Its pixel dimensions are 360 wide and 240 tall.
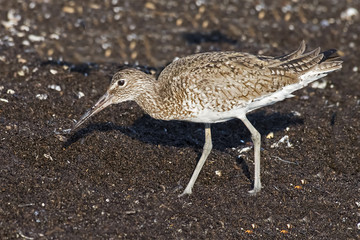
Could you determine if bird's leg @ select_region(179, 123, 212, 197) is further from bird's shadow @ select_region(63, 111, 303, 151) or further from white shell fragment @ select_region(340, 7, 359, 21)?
white shell fragment @ select_region(340, 7, 359, 21)

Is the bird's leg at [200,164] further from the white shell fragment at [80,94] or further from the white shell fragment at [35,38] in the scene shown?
the white shell fragment at [35,38]

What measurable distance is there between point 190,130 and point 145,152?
127 cm

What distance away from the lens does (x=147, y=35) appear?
13.4 meters

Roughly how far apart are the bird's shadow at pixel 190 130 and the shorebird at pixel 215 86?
3.48 ft

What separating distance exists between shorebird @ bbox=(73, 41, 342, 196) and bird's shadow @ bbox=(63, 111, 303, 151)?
1.06 meters

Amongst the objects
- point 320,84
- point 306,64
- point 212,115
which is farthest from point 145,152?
point 320,84

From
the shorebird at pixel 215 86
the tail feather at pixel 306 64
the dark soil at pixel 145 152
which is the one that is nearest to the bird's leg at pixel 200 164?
the shorebird at pixel 215 86

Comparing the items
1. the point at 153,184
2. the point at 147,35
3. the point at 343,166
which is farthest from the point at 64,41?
the point at 343,166

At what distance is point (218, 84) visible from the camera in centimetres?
722

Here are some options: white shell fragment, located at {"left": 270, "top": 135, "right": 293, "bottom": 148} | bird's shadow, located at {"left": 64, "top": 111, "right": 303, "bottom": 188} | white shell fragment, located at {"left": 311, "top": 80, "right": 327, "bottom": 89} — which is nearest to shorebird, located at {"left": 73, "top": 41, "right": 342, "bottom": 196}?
bird's shadow, located at {"left": 64, "top": 111, "right": 303, "bottom": 188}

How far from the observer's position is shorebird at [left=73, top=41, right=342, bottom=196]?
7.18m

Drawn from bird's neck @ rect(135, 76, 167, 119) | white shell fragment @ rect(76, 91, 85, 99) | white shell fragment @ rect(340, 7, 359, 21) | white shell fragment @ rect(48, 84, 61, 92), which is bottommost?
white shell fragment @ rect(48, 84, 61, 92)

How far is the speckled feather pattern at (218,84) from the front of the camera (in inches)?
283

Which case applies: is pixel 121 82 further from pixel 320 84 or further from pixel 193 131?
pixel 320 84
